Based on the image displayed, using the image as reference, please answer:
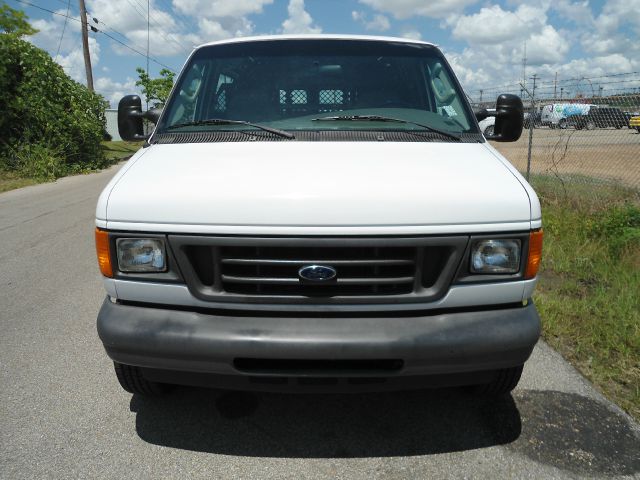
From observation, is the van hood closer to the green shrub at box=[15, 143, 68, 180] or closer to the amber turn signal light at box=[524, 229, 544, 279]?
the amber turn signal light at box=[524, 229, 544, 279]

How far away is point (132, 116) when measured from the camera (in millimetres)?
3855

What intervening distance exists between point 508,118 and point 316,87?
1.36 m

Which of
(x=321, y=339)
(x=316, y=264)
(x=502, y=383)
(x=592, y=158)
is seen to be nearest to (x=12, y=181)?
(x=316, y=264)

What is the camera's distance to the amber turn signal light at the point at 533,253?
2482 millimetres

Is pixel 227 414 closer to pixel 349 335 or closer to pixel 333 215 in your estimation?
pixel 349 335

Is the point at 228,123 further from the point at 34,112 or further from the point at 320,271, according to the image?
the point at 34,112

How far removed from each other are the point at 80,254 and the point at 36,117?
10470 mm

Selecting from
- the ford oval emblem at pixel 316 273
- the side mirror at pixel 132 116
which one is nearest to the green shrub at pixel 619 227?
the ford oval emblem at pixel 316 273

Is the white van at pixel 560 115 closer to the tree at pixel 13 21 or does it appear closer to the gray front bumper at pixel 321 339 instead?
the gray front bumper at pixel 321 339

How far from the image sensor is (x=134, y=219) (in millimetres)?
2432

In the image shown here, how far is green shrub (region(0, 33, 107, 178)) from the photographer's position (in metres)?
14.8

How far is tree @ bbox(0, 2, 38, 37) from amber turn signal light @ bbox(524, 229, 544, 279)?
2932cm

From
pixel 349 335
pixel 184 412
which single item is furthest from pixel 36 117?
pixel 349 335

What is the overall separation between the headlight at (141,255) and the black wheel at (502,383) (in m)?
1.78
